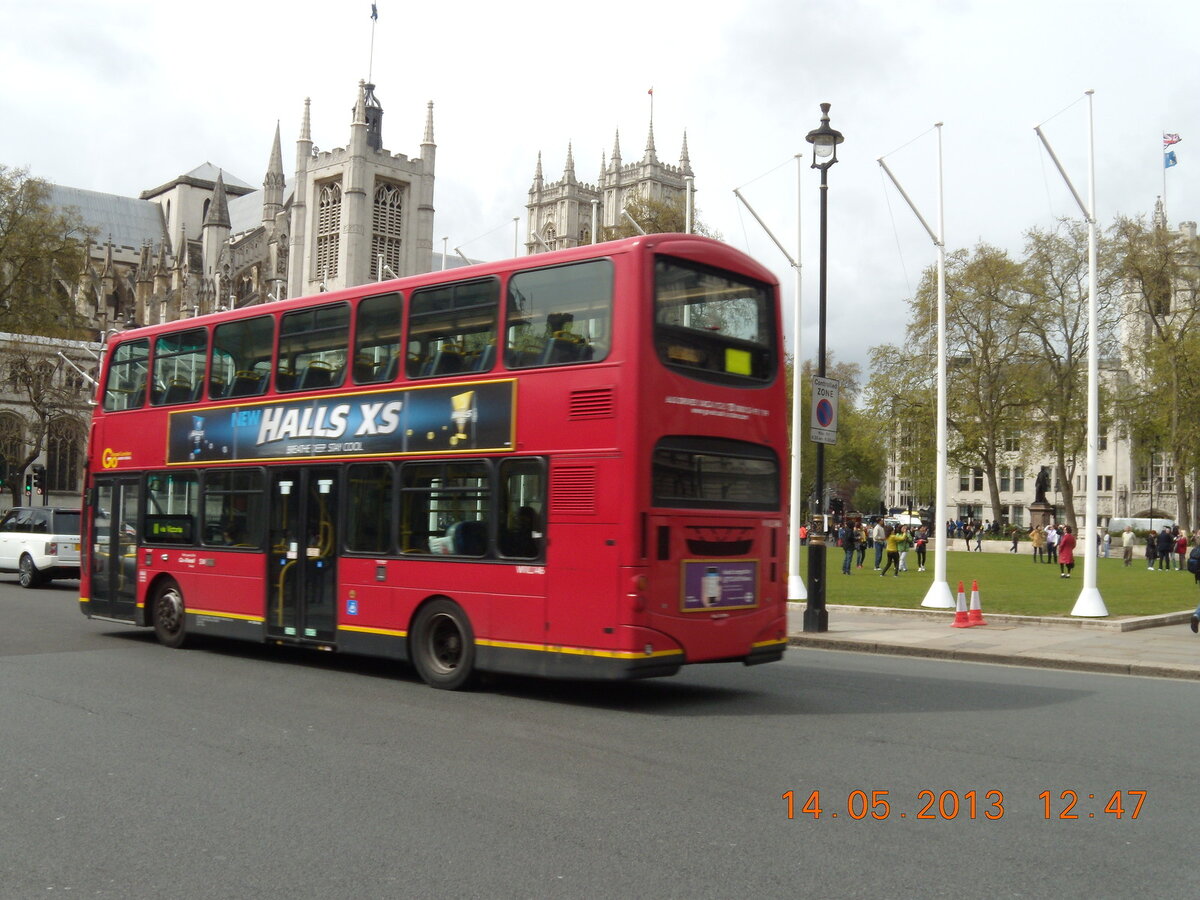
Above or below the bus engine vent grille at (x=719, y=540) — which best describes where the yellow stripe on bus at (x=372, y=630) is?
below

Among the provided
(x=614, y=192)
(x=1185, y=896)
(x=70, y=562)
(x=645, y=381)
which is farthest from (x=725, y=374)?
(x=614, y=192)

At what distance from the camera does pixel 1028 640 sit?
653 inches

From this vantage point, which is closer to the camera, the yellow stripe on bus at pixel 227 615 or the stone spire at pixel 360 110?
the yellow stripe on bus at pixel 227 615

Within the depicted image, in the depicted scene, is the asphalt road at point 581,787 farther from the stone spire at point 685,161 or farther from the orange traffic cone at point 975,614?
the stone spire at point 685,161

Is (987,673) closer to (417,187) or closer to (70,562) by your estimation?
(70,562)

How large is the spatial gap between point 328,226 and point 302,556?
290 ft

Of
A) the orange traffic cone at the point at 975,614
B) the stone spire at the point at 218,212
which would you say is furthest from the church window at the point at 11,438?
the orange traffic cone at the point at 975,614

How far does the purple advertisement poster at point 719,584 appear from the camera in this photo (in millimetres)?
10203

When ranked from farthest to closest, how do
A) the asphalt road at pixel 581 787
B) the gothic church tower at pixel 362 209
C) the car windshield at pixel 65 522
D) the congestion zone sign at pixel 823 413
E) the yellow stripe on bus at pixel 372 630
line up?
the gothic church tower at pixel 362 209
the car windshield at pixel 65 522
the congestion zone sign at pixel 823 413
the yellow stripe on bus at pixel 372 630
the asphalt road at pixel 581 787

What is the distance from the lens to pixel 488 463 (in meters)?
10.8

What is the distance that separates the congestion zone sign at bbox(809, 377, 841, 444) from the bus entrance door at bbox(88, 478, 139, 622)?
971cm

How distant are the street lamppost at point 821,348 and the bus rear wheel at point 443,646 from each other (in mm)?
7321

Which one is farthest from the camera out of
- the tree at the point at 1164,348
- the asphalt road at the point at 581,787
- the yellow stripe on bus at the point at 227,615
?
the tree at the point at 1164,348

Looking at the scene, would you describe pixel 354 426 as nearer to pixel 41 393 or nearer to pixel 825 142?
pixel 825 142
